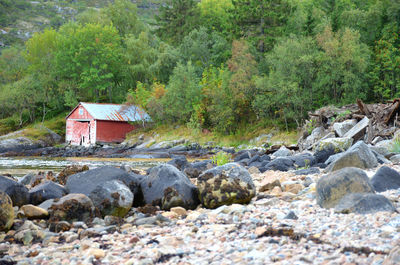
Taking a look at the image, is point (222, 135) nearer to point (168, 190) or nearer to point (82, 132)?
point (82, 132)

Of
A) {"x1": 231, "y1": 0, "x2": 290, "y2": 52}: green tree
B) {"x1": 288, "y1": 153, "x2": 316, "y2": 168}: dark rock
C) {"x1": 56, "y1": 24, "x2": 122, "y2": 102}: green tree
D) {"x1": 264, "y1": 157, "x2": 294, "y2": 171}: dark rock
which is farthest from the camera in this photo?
{"x1": 56, "y1": 24, "x2": 122, "y2": 102}: green tree

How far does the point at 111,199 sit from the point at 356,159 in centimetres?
521

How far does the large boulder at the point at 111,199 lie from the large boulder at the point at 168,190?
51cm

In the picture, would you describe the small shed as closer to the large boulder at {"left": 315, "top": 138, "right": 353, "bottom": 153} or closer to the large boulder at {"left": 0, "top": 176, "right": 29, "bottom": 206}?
the large boulder at {"left": 315, "top": 138, "right": 353, "bottom": 153}

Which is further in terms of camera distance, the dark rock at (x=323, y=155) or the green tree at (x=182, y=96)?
the green tree at (x=182, y=96)

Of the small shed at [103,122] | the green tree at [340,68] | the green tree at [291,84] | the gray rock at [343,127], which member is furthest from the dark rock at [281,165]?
the small shed at [103,122]

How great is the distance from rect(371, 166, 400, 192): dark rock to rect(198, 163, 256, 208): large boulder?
2.01 meters

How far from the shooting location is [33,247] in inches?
195

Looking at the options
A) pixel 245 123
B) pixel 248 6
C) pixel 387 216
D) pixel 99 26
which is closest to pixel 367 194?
pixel 387 216

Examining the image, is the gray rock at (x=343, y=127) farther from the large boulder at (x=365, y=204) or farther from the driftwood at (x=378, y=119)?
the large boulder at (x=365, y=204)

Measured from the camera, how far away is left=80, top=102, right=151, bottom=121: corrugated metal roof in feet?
142

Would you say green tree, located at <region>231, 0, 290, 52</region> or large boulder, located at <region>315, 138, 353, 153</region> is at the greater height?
green tree, located at <region>231, 0, 290, 52</region>

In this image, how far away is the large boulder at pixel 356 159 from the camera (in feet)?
26.9

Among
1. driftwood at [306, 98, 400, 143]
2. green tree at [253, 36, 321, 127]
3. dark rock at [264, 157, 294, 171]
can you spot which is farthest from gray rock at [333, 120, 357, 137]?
green tree at [253, 36, 321, 127]
